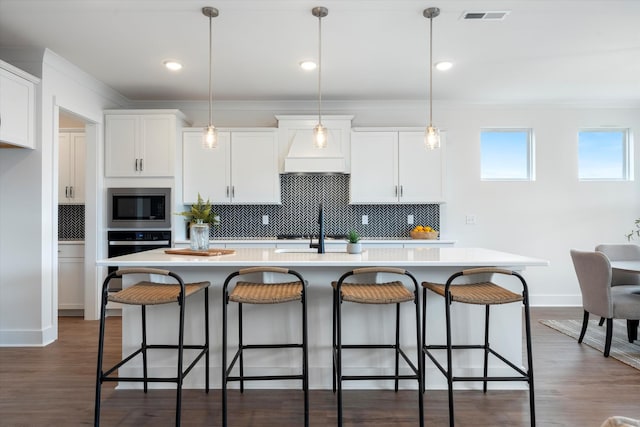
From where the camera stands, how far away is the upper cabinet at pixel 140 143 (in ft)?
13.9

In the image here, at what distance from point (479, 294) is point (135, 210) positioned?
3780 millimetres

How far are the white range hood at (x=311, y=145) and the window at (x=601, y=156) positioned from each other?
3.27 m

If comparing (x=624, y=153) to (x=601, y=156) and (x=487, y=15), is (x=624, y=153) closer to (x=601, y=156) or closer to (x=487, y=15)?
(x=601, y=156)

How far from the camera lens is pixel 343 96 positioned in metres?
4.62

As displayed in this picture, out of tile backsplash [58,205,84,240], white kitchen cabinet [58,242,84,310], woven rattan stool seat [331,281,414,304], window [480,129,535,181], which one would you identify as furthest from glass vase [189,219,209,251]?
window [480,129,535,181]

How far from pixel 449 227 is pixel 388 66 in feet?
7.67

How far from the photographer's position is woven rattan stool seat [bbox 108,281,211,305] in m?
2.01

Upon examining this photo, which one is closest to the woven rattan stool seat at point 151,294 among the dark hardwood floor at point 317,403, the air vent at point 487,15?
the dark hardwood floor at point 317,403

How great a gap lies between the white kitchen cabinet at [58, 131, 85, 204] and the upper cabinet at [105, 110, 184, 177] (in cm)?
55

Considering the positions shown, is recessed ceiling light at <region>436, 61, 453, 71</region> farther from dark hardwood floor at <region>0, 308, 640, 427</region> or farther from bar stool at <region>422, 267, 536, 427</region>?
dark hardwood floor at <region>0, 308, 640, 427</region>

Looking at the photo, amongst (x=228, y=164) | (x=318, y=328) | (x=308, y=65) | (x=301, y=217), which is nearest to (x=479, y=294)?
(x=318, y=328)

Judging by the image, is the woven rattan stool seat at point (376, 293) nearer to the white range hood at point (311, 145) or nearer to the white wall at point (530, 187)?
the white range hood at point (311, 145)

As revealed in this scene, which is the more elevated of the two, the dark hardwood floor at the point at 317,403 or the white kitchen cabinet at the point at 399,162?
the white kitchen cabinet at the point at 399,162

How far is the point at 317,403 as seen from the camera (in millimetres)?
2285
